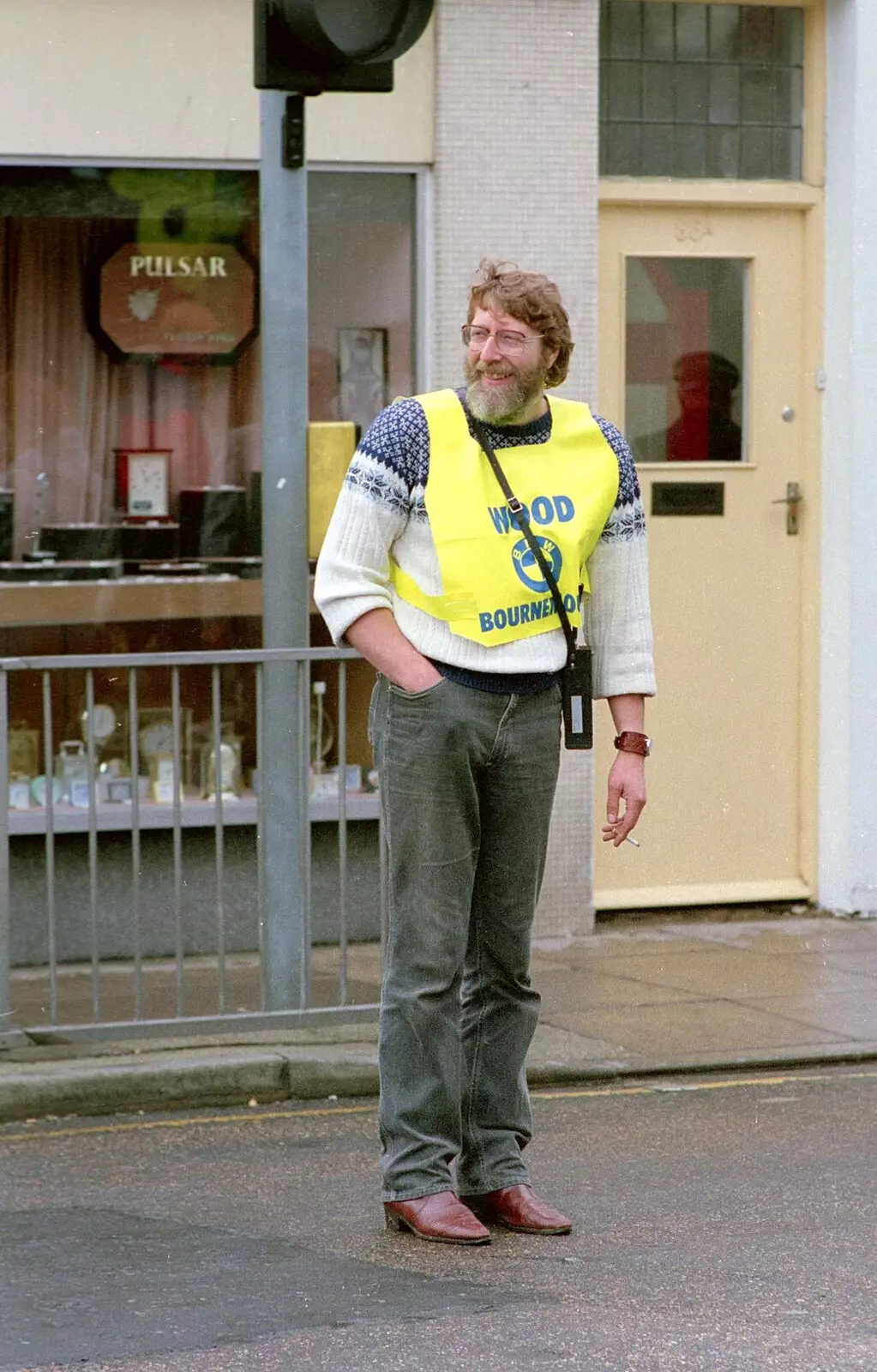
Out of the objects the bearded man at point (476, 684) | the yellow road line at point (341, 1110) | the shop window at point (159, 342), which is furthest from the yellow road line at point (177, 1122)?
the shop window at point (159, 342)

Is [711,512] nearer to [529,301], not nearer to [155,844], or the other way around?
[155,844]

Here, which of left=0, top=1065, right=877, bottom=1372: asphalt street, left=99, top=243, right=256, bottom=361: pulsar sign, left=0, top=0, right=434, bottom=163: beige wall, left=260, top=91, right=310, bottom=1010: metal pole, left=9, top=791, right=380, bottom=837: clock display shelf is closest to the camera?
left=0, top=1065, right=877, bottom=1372: asphalt street

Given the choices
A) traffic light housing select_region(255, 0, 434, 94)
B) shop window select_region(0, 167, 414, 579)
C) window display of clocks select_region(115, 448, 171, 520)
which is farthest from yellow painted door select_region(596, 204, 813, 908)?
traffic light housing select_region(255, 0, 434, 94)

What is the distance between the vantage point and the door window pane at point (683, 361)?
9.30 m

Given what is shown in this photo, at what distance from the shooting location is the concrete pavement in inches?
256

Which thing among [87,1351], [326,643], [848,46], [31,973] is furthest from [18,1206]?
[848,46]

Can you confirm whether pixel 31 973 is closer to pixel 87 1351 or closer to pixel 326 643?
pixel 326 643

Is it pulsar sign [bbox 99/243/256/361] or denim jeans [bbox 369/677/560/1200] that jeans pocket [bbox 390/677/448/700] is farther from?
pulsar sign [bbox 99/243/256/361]

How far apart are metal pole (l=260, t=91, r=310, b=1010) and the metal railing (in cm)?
2

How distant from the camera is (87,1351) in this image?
14.0 ft

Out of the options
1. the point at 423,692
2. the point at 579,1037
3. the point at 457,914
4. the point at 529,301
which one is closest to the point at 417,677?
the point at 423,692

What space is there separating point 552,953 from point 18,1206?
3638 millimetres

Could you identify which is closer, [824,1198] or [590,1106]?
[824,1198]

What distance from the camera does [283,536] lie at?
277 inches
